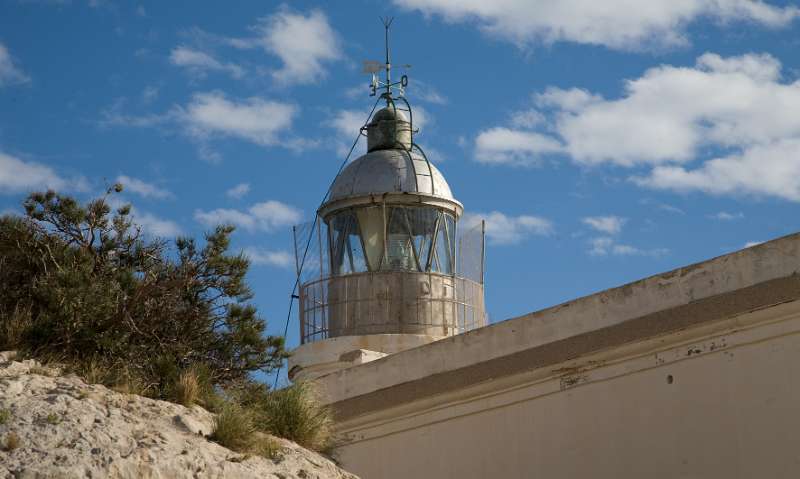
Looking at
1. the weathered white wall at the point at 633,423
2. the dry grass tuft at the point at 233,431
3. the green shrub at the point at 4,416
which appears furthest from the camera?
the weathered white wall at the point at 633,423

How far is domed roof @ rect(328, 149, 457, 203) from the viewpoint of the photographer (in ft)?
57.6

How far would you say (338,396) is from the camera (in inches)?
598

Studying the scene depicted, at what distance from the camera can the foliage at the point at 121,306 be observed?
985 cm

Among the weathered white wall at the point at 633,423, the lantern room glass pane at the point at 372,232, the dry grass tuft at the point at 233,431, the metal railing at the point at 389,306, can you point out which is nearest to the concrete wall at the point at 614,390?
the weathered white wall at the point at 633,423

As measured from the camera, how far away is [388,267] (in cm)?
1744

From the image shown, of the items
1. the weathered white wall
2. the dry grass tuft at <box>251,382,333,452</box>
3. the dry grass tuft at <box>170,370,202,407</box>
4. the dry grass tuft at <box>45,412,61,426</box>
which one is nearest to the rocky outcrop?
the dry grass tuft at <box>45,412,61,426</box>

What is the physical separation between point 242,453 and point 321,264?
8.51 m

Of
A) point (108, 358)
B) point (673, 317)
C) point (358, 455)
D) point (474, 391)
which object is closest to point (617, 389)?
point (673, 317)

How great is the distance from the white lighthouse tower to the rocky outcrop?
23.2 ft

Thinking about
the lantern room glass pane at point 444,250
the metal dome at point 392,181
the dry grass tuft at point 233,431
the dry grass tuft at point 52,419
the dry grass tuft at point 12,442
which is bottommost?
the dry grass tuft at point 12,442

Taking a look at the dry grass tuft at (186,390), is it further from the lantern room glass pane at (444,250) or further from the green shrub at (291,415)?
the lantern room glass pane at (444,250)

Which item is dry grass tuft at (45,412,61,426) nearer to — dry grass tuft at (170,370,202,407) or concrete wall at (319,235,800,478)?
dry grass tuft at (170,370,202,407)

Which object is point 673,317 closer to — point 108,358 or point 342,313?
point 108,358

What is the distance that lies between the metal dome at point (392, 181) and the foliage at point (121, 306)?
6.12m
